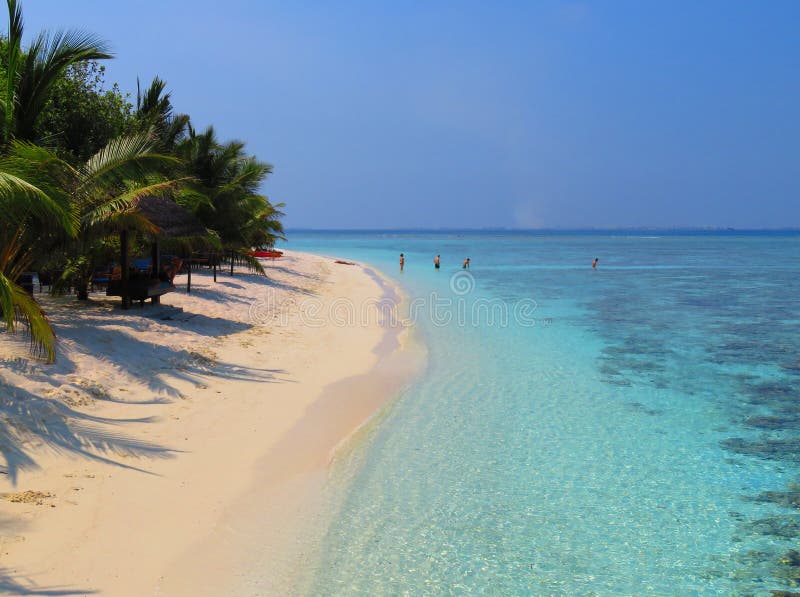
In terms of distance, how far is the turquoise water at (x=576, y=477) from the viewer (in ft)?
15.5

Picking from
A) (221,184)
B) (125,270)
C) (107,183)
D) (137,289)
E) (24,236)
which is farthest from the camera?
(221,184)

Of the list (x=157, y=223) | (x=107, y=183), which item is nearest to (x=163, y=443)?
(x=107, y=183)

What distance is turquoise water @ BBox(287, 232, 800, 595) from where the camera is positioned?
4738mm

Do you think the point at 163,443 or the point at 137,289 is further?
the point at 137,289

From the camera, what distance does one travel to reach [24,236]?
28.8 feet

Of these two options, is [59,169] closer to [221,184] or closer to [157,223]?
[157,223]

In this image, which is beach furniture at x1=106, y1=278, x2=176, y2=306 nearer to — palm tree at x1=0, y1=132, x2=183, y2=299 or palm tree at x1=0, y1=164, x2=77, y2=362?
palm tree at x1=0, y1=132, x2=183, y2=299

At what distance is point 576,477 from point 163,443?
4.46 metres

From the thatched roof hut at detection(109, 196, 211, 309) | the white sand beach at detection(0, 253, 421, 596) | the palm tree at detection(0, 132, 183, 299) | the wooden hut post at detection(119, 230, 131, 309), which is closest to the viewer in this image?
the white sand beach at detection(0, 253, 421, 596)

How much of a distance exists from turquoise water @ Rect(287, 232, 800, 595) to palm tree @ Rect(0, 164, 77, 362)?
11.1 ft

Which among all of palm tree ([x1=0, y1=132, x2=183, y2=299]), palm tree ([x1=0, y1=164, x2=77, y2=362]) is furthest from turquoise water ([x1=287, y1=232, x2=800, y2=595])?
palm tree ([x1=0, y1=132, x2=183, y2=299])

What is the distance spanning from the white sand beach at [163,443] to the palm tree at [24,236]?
2.52 ft

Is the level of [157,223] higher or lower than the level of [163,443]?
higher

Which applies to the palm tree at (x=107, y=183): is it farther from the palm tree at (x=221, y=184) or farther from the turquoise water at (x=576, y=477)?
the palm tree at (x=221, y=184)
